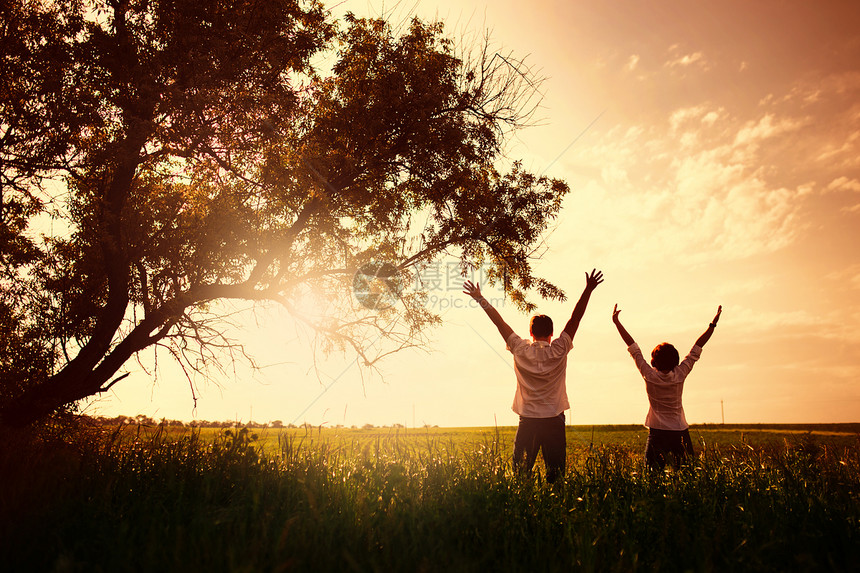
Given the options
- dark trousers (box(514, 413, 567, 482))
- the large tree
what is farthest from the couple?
the large tree

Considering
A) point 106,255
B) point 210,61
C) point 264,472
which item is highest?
point 210,61

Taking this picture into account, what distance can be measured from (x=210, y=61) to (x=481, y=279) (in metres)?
9.54

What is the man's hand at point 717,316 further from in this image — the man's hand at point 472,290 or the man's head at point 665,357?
the man's hand at point 472,290

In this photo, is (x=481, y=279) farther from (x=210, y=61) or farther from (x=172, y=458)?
(x=172, y=458)

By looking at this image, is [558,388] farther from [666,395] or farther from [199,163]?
[199,163]

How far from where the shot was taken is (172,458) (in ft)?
18.3

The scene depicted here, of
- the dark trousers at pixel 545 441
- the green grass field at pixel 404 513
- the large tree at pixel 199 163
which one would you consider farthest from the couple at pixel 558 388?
the large tree at pixel 199 163

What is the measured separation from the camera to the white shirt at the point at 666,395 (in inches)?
278

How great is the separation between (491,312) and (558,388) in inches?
53.1

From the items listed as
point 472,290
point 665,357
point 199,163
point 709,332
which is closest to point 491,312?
point 472,290

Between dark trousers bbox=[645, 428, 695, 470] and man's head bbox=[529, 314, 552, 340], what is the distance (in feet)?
7.44

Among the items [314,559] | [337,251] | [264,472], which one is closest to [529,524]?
[314,559]

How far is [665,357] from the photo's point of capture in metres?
7.24

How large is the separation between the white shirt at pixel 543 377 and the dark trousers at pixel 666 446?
1.77m
